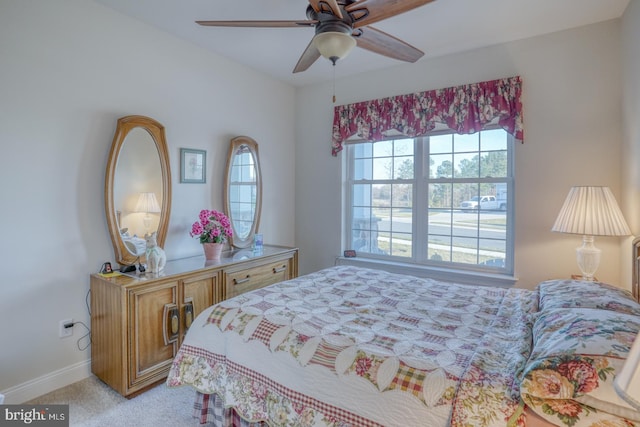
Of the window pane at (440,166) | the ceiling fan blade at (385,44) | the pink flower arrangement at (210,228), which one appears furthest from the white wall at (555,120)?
the pink flower arrangement at (210,228)

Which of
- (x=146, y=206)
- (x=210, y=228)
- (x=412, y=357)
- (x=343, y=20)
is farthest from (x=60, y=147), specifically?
(x=412, y=357)

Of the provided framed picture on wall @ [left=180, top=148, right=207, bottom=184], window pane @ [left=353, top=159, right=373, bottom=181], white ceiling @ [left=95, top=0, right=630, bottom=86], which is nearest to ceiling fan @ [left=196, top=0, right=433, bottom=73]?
white ceiling @ [left=95, top=0, right=630, bottom=86]

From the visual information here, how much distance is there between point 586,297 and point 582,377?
738 mm

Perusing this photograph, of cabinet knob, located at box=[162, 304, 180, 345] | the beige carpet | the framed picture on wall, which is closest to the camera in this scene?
the beige carpet

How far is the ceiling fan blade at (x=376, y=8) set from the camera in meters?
1.64

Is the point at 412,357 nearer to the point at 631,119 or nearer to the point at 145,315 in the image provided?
the point at 145,315

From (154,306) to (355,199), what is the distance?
2.49 metres

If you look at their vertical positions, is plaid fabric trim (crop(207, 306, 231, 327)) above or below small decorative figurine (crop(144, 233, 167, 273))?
below

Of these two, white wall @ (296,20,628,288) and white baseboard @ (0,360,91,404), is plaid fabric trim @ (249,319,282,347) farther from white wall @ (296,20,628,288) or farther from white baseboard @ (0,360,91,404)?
white wall @ (296,20,628,288)

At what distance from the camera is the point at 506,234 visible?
3.12 m

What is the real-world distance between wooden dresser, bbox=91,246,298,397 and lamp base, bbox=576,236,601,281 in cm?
274

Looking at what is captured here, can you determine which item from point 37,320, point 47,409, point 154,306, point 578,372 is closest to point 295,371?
point 578,372

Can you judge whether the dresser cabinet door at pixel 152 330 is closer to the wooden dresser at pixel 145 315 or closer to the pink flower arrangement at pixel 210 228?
the wooden dresser at pixel 145 315

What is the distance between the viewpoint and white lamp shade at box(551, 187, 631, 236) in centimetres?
221
